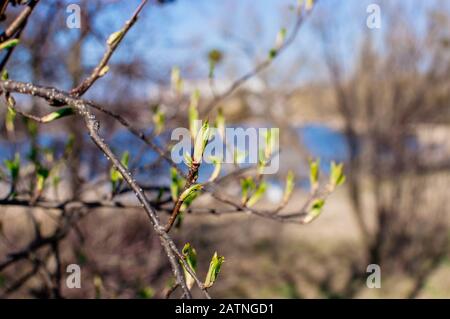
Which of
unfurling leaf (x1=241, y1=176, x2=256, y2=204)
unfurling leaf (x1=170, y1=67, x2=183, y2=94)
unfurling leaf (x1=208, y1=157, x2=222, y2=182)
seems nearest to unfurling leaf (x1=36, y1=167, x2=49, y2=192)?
unfurling leaf (x1=208, y1=157, x2=222, y2=182)

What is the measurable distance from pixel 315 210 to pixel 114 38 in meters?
0.94

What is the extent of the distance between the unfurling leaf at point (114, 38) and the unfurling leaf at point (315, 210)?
0.90 meters

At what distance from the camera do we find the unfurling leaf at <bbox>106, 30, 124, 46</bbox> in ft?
4.25

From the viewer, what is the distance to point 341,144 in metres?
8.24

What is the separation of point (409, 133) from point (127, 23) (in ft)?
20.6

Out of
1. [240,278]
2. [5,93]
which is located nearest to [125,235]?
[240,278]

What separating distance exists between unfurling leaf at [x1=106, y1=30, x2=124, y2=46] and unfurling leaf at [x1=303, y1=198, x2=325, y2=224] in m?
0.90

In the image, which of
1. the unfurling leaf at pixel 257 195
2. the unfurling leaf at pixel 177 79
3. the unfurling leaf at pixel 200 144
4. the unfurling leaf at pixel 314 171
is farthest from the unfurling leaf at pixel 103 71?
the unfurling leaf at pixel 177 79

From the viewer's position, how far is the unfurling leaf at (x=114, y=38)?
1.30m

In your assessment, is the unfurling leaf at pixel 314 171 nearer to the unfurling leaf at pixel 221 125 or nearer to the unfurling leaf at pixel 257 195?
the unfurling leaf at pixel 257 195

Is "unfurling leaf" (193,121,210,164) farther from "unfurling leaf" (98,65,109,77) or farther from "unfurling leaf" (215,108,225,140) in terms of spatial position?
"unfurling leaf" (215,108,225,140)

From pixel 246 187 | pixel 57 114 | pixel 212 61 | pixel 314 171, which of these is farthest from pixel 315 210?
pixel 57 114

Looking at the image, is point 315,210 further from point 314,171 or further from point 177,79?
point 177,79
